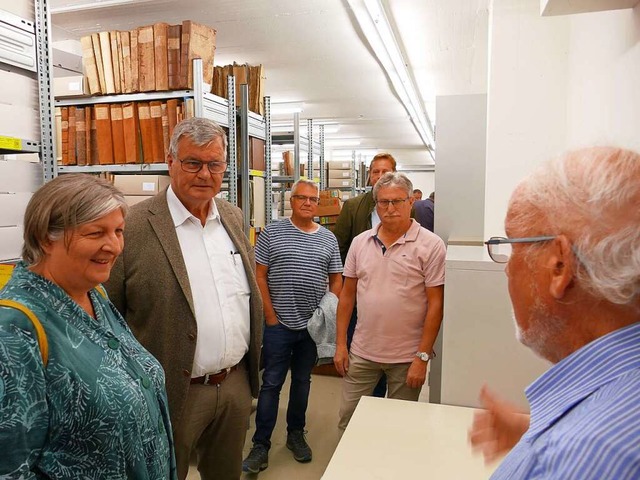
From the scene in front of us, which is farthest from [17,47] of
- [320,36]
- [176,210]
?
[320,36]

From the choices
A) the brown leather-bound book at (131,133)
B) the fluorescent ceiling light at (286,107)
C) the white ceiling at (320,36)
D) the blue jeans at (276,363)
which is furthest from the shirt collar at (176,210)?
the fluorescent ceiling light at (286,107)

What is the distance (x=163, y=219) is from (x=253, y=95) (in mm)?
2413

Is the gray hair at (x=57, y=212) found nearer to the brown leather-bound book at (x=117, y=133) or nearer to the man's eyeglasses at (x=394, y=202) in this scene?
the man's eyeglasses at (x=394, y=202)

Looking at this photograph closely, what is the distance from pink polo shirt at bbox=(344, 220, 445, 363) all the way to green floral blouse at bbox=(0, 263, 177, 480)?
1.18 meters

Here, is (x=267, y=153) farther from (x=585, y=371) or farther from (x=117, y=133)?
(x=585, y=371)

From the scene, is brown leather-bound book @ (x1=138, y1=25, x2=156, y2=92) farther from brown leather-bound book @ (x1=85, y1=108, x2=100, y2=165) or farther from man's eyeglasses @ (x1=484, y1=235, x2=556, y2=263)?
man's eyeglasses @ (x1=484, y1=235, x2=556, y2=263)

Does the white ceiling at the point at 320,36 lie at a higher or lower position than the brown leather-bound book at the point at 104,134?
higher

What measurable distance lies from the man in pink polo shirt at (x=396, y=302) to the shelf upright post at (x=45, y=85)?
1417mm

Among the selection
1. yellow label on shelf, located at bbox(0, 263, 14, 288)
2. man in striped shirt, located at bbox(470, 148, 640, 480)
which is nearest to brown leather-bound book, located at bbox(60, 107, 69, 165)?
yellow label on shelf, located at bbox(0, 263, 14, 288)

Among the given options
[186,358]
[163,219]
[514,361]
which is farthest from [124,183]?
[514,361]

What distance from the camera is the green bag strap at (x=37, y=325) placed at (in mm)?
916

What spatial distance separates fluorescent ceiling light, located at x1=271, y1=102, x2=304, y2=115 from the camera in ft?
23.0

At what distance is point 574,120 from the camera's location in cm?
195

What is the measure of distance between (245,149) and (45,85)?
66.8 inches
